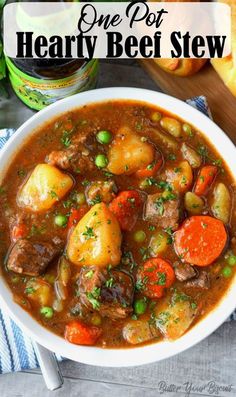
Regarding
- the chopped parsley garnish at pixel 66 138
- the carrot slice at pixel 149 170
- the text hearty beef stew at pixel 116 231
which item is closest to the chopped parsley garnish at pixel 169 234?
the text hearty beef stew at pixel 116 231

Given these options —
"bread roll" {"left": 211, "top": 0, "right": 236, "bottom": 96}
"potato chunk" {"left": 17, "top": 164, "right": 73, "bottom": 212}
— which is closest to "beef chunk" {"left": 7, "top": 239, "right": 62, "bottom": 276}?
"potato chunk" {"left": 17, "top": 164, "right": 73, "bottom": 212}

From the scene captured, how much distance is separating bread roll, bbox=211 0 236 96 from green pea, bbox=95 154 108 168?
1237 mm

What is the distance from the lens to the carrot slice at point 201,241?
3.99 m

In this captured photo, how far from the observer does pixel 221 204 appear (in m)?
4.05

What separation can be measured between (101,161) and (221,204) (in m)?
0.82

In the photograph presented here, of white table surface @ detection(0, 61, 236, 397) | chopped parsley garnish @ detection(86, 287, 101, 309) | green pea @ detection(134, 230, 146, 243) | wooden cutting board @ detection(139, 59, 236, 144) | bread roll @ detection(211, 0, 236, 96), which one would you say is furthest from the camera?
wooden cutting board @ detection(139, 59, 236, 144)

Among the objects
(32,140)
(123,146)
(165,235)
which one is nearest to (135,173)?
(123,146)

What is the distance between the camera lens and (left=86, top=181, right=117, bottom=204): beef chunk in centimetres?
398

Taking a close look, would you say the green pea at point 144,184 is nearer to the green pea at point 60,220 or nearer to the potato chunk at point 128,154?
the potato chunk at point 128,154

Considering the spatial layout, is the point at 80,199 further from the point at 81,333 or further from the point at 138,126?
the point at 81,333

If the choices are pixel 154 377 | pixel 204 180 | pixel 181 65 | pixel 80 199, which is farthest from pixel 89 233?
pixel 181 65

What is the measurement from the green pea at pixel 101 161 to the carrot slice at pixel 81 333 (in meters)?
1.00

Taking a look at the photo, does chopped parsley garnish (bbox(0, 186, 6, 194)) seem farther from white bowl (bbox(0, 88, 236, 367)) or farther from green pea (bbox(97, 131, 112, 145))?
green pea (bbox(97, 131, 112, 145))

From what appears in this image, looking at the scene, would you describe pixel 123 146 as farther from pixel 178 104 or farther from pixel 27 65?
pixel 27 65
